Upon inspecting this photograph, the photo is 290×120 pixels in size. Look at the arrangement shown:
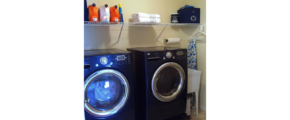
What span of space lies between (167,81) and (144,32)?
901mm

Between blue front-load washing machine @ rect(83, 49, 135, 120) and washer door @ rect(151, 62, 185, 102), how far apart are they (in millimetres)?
324

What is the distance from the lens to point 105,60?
1736 mm

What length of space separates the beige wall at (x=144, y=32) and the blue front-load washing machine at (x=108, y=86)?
20.2 inches

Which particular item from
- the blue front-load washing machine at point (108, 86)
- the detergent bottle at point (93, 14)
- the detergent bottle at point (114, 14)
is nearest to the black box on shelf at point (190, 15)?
the detergent bottle at point (114, 14)

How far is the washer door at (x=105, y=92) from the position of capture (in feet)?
5.48

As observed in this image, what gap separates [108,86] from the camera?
5.91ft

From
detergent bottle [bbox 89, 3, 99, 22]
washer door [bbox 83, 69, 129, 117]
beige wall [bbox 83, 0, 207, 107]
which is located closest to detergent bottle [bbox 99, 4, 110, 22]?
Answer: detergent bottle [bbox 89, 3, 99, 22]

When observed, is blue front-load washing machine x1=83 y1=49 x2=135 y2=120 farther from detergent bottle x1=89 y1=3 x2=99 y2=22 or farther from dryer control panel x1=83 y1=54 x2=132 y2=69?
detergent bottle x1=89 y1=3 x2=99 y2=22
